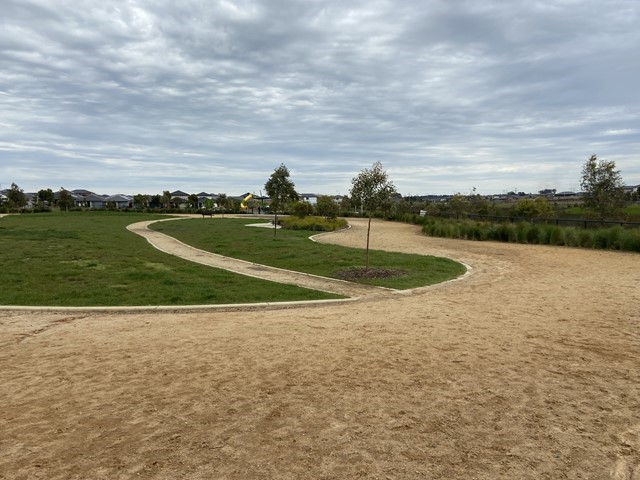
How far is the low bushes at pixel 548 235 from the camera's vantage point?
19.3m

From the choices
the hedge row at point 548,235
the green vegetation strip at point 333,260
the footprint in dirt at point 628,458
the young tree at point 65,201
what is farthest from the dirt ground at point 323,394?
the young tree at point 65,201

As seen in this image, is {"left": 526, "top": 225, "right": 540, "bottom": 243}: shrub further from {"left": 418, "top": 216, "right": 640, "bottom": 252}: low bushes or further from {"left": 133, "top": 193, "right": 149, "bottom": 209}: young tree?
{"left": 133, "top": 193, "right": 149, "bottom": 209}: young tree

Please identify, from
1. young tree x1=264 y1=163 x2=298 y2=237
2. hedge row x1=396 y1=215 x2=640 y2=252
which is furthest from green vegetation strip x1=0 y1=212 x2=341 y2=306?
hedge row x1=396 y1=215 x2=640 y2=252

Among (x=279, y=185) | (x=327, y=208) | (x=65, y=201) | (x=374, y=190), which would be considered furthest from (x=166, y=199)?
(x=374, y=190)

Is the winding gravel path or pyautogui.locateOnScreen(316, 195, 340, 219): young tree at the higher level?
pyautogui.locateOnScreen(316, 195, 340, 219): young tree

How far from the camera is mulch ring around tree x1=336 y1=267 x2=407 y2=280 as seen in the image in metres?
12.2

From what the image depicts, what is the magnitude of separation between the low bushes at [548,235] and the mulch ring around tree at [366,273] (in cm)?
1269

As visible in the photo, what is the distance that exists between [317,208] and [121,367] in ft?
150

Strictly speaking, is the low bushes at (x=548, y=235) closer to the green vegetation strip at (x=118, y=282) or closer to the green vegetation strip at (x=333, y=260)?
the green vegetation strip at (x=333, y=260)

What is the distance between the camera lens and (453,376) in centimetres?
502

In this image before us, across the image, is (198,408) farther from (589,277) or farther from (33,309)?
(589,277)

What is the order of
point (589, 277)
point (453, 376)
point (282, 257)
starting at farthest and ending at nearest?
point (282, 257) → point (589, 277) → point (453, 376)

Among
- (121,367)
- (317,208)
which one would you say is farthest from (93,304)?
(317,208)

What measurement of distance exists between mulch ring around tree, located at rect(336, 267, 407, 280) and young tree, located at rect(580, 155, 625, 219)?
69.7ft
